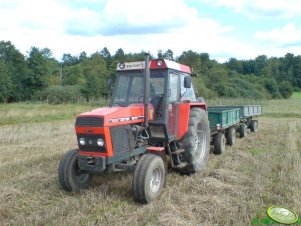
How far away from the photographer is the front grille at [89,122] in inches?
205

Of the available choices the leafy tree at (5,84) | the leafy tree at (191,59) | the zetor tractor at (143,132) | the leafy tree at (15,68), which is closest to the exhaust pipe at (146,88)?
the zetor tractor at (143,132)

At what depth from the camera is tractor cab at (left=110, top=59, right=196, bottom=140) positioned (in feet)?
20.4

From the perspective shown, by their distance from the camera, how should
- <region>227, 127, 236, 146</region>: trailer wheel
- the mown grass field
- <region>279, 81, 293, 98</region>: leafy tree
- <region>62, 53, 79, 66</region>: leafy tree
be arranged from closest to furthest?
the mown grass field
<region>227, 127, 236, 146</region>: trailer wheel
<region>279, 81, 293, 98</region>: leafy tree
<region>62, 53, 79, 66</region>: leafy tree

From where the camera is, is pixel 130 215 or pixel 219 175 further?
pixel 219 175

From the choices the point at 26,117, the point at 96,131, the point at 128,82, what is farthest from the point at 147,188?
the point at 26,117

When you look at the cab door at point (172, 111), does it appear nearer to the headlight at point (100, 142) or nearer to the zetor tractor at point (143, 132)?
the zetor tractor at point (143, 132)

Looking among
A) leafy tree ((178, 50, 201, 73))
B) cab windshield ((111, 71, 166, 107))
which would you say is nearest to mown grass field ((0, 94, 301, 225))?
cab windshield ((111, 71, 166, 107))

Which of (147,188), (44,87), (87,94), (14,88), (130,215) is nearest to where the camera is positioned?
(130,215)

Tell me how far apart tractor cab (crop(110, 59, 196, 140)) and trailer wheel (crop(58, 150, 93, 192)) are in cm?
136

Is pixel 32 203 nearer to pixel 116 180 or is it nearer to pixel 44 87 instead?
pixel 116 180

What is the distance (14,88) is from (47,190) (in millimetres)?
52688

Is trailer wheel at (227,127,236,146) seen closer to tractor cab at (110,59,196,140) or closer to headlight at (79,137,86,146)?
tractor cab at (110,59,196,140)

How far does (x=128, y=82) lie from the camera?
21.7 feet

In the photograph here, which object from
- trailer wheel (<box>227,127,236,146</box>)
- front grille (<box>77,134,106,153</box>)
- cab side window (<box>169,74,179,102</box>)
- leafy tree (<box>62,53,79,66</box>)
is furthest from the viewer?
leafy tree (<box>62,53,79,66</box>)
